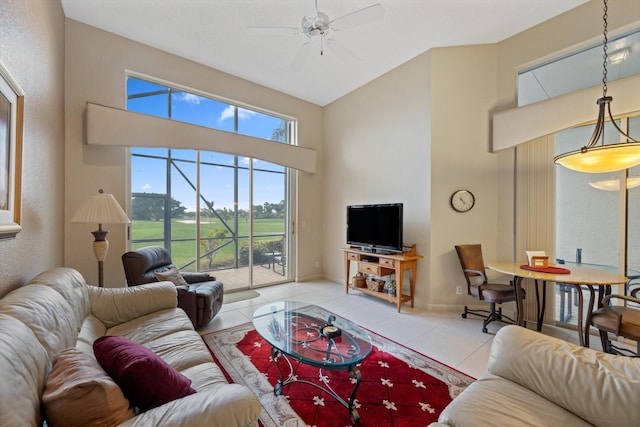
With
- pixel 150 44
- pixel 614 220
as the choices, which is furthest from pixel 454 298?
pixel 150 44

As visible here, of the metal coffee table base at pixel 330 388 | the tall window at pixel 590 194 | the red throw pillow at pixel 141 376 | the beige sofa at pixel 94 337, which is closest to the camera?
the beige sofa at pixel 94 337

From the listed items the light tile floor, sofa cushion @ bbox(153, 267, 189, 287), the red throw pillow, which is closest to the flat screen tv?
the light tile floor

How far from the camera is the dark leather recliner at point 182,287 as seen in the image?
2799mm

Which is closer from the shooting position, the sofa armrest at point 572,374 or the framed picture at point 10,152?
the sofa armrest at point 572,374

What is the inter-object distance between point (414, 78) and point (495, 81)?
3.51 feet

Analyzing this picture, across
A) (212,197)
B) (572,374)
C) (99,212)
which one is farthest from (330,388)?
(212,197)

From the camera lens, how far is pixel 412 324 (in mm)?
3229

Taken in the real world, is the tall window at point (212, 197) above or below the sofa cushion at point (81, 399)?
above

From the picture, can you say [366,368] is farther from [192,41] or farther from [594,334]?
[192,41]

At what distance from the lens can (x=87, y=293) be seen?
206 centimetres

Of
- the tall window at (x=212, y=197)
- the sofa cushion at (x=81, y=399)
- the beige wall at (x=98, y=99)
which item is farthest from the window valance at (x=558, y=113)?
the beige wall at (x=98, y=99)

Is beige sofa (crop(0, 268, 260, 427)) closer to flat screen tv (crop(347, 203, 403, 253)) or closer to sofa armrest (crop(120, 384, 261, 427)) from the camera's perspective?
sofa armrest (crop(120, 384, 261, 427))

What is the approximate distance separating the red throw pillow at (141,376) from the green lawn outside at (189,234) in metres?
2.83

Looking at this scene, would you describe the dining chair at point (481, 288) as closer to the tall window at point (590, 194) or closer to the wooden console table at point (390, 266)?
the wooden console table at point (390, 266)
